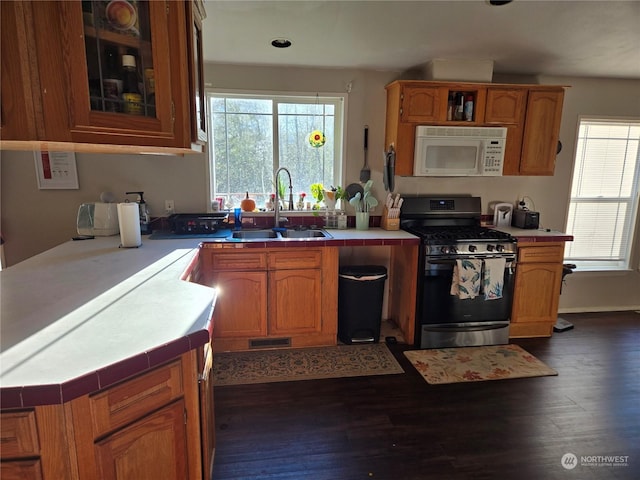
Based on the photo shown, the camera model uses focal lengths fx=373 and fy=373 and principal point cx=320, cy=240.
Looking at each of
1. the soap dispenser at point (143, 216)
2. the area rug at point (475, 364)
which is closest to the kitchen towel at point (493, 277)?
the area rug at point (475, 364)

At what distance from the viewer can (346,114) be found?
340 centimetres

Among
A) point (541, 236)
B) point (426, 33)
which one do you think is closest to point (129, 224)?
point (426, 33)

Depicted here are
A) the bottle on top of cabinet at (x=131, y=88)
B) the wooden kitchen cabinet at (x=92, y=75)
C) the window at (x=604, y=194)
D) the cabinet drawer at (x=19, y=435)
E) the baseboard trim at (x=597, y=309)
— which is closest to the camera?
the cabinet drawer at (x=19, y=435)

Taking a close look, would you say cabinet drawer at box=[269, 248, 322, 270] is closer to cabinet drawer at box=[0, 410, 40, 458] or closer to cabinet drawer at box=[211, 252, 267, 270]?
cabinet drawer at box=[211, 252, 267, 270]

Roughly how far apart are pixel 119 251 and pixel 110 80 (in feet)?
3.57

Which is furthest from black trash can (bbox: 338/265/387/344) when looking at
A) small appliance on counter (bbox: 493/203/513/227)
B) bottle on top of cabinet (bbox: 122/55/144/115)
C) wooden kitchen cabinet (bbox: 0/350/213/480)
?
bottle on top of cabinet (bbox: 122/55/144/115)

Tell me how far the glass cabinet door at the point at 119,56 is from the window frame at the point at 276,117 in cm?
165

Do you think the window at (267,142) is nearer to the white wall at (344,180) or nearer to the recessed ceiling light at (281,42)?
the white wall at (344,180)

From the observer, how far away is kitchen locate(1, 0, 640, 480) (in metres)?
3.00

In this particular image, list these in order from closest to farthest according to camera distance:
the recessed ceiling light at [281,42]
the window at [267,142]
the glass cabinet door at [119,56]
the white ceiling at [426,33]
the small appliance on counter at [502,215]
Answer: the glass cabinet door at [119,56], the white ceiling at [426,33], the recessed ceiling light at [281,42], the window at [267,142], the small appliance on counter at [502,215]

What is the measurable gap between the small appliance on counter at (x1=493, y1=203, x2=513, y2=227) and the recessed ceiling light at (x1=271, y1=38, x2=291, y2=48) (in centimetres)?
244

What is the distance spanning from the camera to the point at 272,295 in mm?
2924

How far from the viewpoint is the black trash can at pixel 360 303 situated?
10.1 ft

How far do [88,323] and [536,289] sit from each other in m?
3.32
